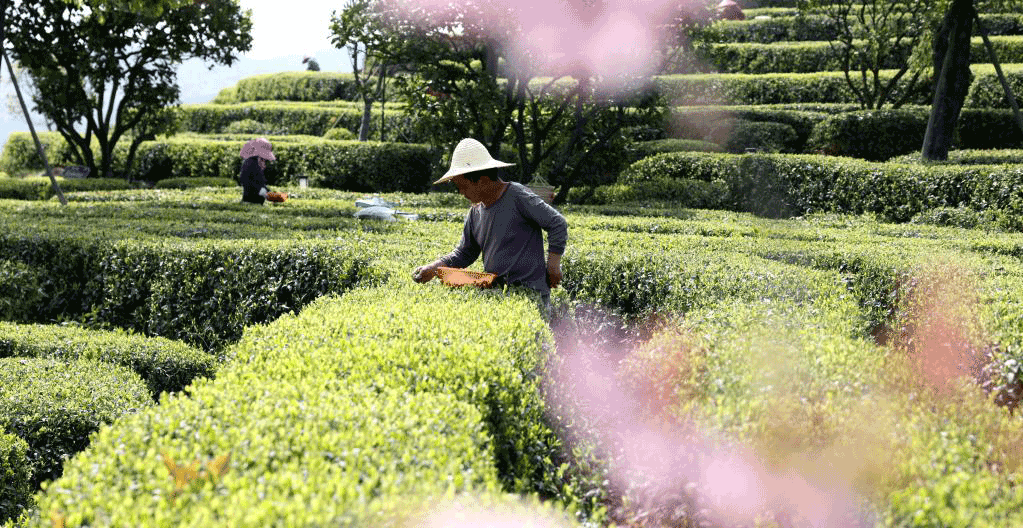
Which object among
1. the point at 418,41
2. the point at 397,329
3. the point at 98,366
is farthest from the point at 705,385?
the point at 418,41

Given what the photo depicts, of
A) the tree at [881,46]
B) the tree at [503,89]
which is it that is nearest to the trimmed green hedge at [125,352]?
the tree at [503,89]

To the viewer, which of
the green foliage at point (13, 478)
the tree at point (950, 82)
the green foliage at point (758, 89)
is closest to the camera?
the green foliage at point (13, 478)

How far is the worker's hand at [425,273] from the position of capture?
596cm

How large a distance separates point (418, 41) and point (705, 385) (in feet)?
38.1

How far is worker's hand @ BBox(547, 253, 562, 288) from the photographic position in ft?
18.4

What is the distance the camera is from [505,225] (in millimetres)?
5676

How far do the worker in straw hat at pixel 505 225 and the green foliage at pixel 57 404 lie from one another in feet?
6.72

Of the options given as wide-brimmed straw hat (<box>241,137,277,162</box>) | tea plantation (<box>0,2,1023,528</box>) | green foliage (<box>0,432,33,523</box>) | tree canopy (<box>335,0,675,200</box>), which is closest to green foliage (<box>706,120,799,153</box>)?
tree canopy (<box>335,0,675,200</box>)

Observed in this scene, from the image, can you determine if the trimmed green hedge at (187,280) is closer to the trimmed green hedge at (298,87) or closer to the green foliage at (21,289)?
the green foliage at (21,289)

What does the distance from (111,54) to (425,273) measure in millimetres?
18138

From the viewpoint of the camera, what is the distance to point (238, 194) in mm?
16297

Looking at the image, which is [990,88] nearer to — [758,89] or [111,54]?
[758,89]

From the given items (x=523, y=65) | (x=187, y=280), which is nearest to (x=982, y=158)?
(x=523, y=65)

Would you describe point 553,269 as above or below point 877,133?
above
